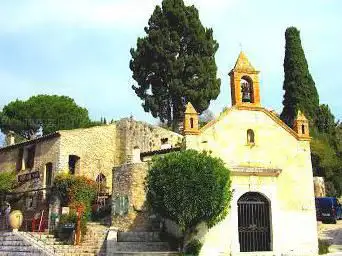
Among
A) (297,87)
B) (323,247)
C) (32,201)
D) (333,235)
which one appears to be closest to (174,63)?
(297,87)

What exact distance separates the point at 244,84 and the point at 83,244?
11.8 m

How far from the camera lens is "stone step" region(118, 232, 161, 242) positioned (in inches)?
942

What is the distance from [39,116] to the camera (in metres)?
50.0

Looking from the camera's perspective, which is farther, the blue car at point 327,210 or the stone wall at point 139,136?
the stone wall at point 139,136

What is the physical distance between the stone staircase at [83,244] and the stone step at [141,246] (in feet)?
2.97

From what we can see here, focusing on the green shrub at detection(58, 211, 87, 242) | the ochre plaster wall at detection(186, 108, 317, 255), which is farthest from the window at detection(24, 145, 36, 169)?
the ochre plaster wall at detection(186, 108, 317, 255)

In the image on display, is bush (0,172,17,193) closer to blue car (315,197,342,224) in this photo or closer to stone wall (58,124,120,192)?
stone wall (58,124,120,192)

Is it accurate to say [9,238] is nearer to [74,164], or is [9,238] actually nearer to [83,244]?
[83,244]

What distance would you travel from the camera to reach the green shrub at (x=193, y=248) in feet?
71.4

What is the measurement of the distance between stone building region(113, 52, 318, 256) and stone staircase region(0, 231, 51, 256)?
15.5 ft

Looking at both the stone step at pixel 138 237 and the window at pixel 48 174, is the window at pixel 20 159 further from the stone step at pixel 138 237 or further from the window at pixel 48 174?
the stone step at pixel 138 237

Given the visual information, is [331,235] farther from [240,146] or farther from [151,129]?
[151,129]

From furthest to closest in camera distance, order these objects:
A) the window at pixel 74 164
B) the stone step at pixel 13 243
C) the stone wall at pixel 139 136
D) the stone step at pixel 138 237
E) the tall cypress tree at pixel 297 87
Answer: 1. the tall cypress tree at pixel 297 87
2. the stone wall at pixel 139 136
3. the window at pixel 74 164
4. the stone step at pixel 13 243
5. the stone step at pixel 138 237

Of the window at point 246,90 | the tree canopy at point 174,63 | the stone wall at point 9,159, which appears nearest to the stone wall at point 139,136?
the tree canopy at point 174,63
